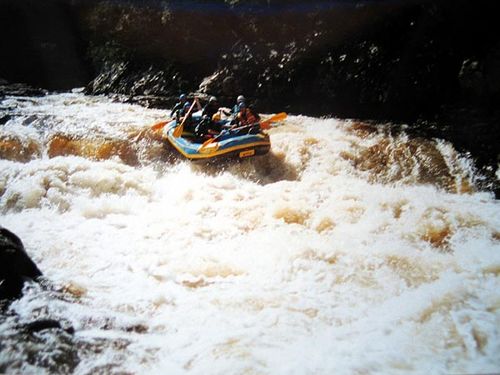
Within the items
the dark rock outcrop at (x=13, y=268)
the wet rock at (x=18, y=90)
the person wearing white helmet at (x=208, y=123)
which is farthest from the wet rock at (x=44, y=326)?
the wet rock at (x=18, y=90)

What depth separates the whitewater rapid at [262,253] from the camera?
288 cm

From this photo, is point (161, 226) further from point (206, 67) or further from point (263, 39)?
point (206, 67)

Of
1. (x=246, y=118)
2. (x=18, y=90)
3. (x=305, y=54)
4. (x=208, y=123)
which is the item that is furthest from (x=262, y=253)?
(x=18, y=90)

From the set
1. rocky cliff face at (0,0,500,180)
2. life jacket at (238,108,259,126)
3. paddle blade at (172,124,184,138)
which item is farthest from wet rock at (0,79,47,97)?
life jacket at (238,108,259,126)

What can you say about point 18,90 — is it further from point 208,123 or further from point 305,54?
point 305,54

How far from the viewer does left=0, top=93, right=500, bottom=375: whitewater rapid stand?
288cm

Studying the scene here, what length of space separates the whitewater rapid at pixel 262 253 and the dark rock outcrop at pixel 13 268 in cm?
16

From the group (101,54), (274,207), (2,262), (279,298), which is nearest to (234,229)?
(274,207)

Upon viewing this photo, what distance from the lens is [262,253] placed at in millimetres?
4344

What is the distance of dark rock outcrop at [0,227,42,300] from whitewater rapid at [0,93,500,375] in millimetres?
157

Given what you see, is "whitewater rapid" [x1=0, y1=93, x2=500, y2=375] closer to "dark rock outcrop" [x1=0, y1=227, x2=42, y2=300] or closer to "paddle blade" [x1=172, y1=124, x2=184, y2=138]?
"dark rock outcrop" [x1=0, y1=227, x2=42, y2=300]

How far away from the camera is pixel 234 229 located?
4930mm

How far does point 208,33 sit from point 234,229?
23.0 ft

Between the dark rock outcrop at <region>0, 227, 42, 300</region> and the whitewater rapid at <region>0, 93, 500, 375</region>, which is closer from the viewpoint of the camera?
the whitewater rapid at <region>0, 93, 500, 375</region>
